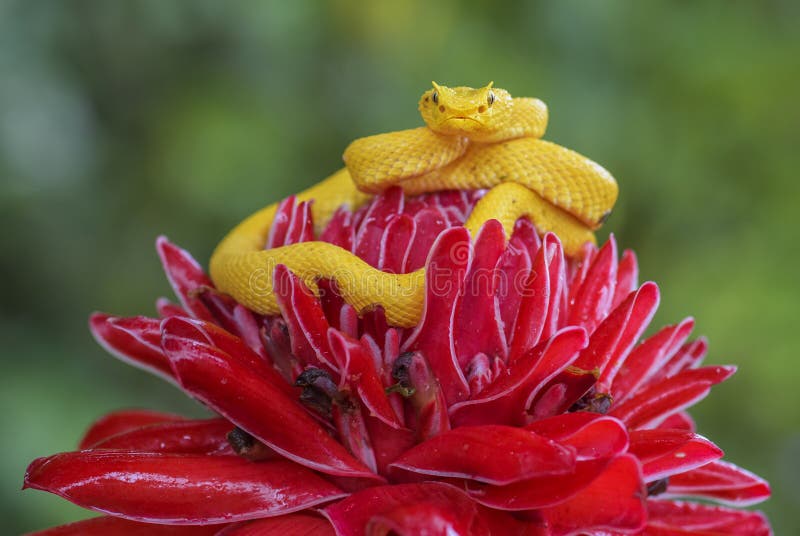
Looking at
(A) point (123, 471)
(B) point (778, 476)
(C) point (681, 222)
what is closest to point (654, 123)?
(C) point (681, 222)

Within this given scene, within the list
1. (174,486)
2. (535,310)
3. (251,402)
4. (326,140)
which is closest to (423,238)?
(535,310)

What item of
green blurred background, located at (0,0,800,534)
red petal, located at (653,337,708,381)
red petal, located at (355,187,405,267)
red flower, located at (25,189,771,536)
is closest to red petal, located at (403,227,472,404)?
red flower, located at (25,189,771,536)

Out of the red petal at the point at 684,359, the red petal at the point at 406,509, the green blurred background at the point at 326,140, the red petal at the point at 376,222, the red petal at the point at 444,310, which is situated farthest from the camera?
the green blurred background at the point at 326,140

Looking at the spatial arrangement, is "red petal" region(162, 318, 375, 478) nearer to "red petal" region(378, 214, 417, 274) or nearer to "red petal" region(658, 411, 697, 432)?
"red petal" region(378, 214, 417, 274)

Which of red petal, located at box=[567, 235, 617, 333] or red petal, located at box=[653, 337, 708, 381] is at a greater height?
red petal, located at box=[567, 235, 617, 333]

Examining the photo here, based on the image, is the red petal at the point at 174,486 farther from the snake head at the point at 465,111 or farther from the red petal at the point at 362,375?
the snake head at the point at 465,111

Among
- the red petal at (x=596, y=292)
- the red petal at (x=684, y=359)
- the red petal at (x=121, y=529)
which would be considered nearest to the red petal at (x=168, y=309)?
the red petal at (x=121, y=529)
